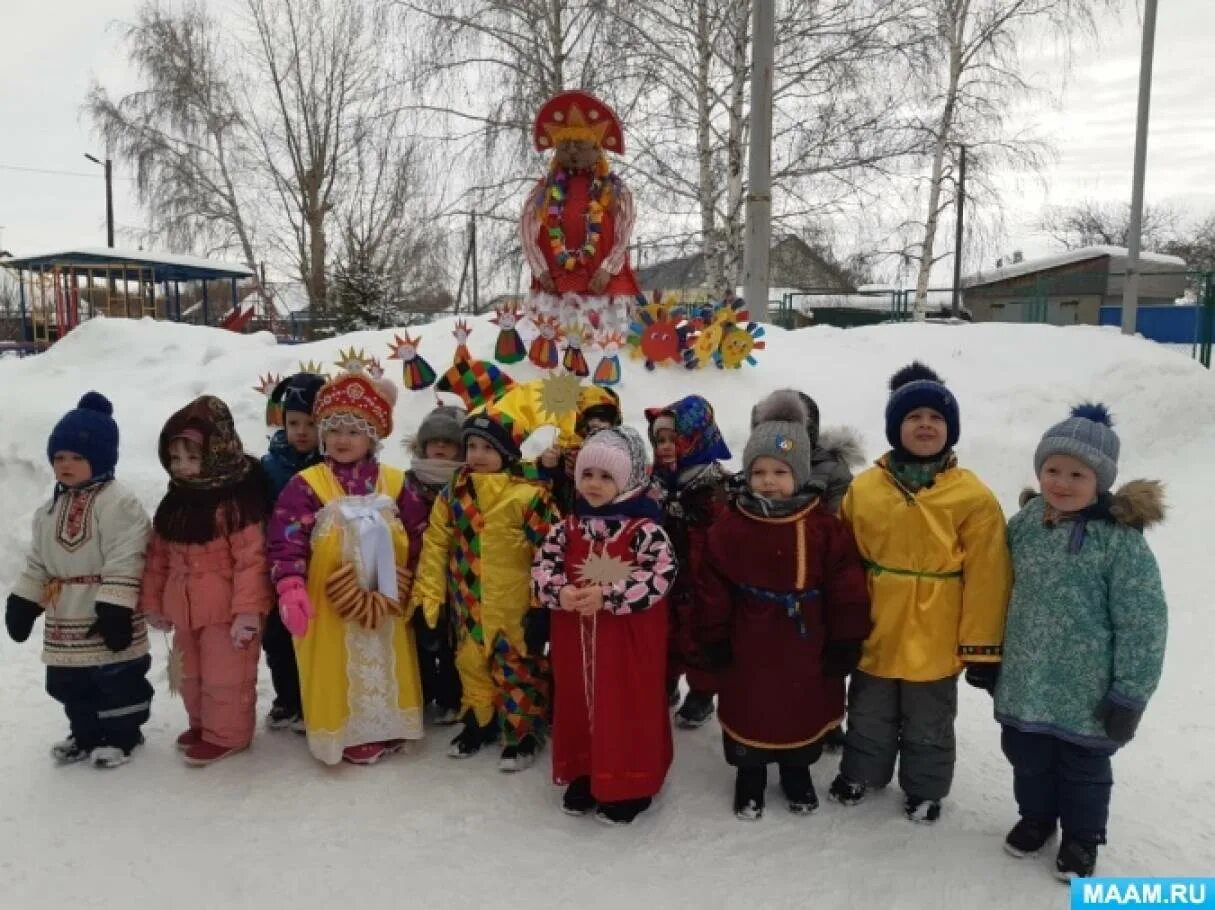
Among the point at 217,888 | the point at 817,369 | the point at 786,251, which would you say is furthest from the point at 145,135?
the point at 217,888

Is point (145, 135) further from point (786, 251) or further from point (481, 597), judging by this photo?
point (481, 597)

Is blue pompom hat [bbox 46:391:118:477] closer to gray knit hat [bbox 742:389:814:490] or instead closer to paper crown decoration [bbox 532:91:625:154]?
gray knit hat [bbox 742:389:814:490]

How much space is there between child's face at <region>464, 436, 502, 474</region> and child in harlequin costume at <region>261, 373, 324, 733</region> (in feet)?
2.46

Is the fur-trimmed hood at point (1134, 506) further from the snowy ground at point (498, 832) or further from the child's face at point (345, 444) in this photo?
the child's face at point (345, 444)

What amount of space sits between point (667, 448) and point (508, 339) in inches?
123

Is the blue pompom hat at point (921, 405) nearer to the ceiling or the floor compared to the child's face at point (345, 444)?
nearer to the ceiling

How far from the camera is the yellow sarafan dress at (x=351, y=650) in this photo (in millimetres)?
3309

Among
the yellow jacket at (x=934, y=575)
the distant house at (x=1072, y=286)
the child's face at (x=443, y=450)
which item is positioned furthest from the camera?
the distant house at (x=1072, y=286)

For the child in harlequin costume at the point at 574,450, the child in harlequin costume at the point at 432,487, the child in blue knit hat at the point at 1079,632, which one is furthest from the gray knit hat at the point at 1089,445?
the child in harlequin costume at the point at 432,487

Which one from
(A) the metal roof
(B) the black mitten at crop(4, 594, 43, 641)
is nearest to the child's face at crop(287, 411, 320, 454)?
(B) the black mitten at crop(4, 594, 43, 641)

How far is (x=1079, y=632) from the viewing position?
8.45 feet

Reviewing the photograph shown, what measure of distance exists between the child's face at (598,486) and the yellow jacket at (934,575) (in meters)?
0.86

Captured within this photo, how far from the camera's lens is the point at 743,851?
284cm

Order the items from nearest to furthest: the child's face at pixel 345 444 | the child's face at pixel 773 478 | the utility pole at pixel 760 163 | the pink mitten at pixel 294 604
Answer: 1. the child's face at pixel 773 478
2. the pink mitten at pixel 294 604
3. the child's face at pixel 345 444
4. the utility pole at pixel 760 163
